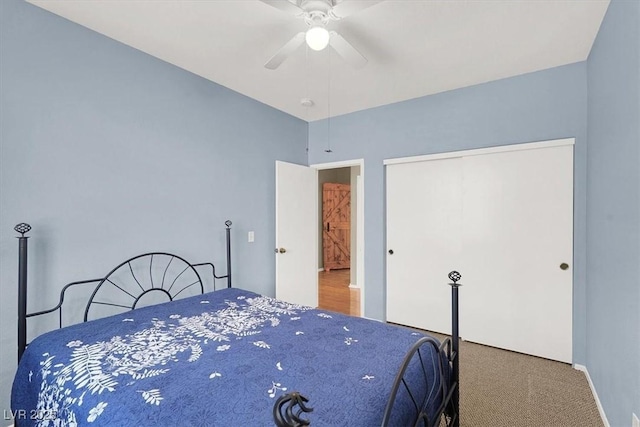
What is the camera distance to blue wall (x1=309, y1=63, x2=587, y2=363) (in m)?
2.62

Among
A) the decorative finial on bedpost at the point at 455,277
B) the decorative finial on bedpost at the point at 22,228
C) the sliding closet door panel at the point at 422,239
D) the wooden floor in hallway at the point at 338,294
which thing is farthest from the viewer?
the wooden floor in hallway at the point at 338,294

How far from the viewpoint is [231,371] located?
4.08ft

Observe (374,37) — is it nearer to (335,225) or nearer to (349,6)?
(349,6)

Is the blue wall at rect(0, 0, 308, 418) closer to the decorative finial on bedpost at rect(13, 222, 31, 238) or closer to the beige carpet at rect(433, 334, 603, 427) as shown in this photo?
the decorative finial on bedpost at rect(13, 222, 31, 238)

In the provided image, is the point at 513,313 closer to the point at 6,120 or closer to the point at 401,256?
the point at 401,256

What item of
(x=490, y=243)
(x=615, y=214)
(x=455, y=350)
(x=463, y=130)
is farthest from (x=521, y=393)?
(x=463, y=130)

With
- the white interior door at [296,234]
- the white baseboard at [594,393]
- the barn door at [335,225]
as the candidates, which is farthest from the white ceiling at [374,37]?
the barn door at [335,225]

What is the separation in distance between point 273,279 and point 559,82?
3.49 meters

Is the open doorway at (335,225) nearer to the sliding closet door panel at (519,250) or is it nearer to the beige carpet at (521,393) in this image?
the sliding closet door panel at (519,250)

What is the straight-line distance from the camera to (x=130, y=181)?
2.39 m

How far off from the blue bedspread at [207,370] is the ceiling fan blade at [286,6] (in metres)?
1.78

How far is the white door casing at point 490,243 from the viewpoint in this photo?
2.71 meters

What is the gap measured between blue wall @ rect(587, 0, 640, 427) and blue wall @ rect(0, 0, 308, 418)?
9.83 feet

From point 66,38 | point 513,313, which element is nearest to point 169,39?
point 66,38
